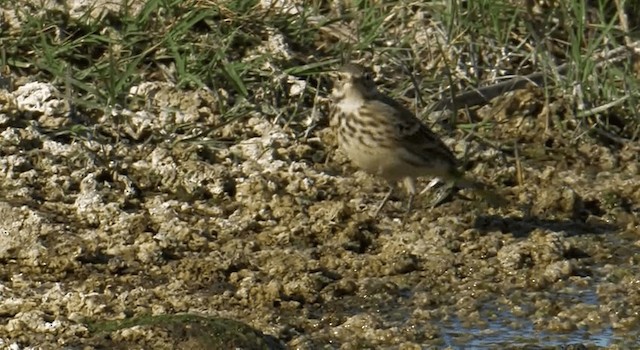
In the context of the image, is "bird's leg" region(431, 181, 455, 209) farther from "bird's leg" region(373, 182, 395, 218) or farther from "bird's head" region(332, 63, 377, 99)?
"bird's head" region(332, 63, 377, 99)

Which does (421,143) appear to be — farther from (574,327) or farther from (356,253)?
(574,327)

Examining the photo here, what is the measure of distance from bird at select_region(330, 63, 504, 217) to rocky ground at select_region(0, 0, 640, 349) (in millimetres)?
161

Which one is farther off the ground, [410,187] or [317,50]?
[317,50]

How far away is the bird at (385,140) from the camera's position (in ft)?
23.7

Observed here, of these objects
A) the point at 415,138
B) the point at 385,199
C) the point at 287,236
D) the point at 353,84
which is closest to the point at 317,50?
the point at 353,84

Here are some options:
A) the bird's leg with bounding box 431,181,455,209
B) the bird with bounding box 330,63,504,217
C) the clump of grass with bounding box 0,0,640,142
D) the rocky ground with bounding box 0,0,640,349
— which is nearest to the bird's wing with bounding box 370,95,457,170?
the bird with bounding box 330,63,504,217

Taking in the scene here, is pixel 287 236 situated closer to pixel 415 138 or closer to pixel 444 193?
pixel 415 138

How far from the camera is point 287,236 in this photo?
6.95 metres

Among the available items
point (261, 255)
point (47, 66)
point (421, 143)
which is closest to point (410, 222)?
point (421, 143)

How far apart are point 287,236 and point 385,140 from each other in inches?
26.2

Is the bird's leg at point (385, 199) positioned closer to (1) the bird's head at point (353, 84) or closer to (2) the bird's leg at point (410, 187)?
(2) the bird's leg at point (410, 187)

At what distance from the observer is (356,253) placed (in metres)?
6.86

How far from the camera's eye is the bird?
722cm

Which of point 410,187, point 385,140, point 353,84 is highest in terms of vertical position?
point 353,84
